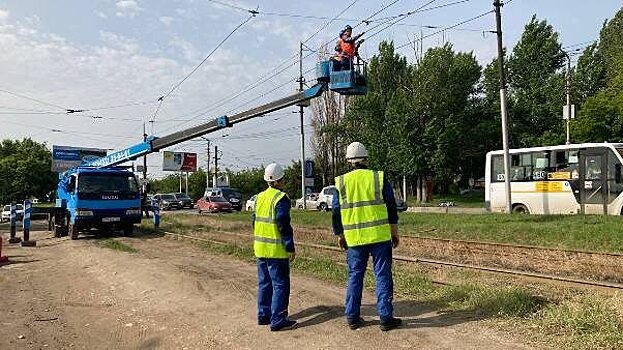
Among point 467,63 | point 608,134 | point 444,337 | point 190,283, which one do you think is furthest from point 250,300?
point 467,63

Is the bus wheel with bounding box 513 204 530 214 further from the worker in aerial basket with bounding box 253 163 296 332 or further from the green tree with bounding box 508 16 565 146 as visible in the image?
the green tree with bounding box 508 16 565 146

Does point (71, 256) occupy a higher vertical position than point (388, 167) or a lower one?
lower

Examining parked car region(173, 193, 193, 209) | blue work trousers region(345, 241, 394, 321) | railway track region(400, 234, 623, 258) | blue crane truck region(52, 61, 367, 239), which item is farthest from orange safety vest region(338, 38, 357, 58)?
parked car region(173, 193, 193, 209)

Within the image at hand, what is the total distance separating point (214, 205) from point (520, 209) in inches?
937

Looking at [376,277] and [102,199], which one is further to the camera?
[102,199]

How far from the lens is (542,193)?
800 inches

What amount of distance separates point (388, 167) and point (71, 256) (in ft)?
105

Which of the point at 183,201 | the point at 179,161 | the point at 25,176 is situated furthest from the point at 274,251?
the point at 179,161

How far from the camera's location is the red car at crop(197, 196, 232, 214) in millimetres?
40000

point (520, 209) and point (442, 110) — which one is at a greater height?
point (442, 110)

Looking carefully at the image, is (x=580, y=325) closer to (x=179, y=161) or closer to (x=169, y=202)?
(x=169, y=202)

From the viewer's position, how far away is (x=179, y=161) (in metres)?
73.8

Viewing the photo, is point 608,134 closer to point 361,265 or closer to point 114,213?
point 114,213

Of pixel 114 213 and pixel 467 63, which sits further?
pixel 467 63
